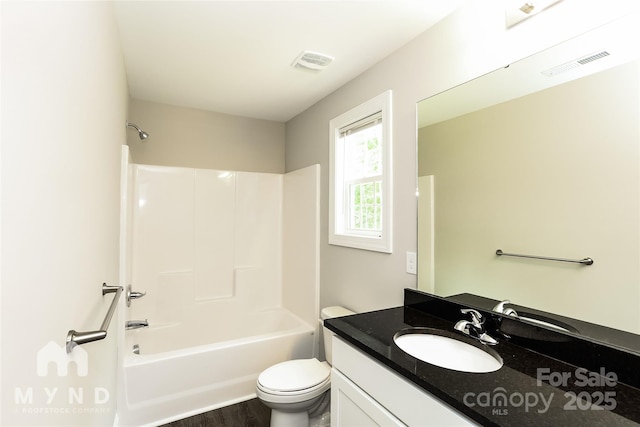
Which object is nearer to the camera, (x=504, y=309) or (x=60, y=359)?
(x=60, y=359)

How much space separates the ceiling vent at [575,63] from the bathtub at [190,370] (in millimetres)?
2323

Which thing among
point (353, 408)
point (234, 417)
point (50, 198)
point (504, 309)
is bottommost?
point (234, 417)

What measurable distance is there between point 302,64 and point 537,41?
136cm

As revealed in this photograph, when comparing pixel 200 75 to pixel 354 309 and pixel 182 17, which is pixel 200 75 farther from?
pixel 354 309

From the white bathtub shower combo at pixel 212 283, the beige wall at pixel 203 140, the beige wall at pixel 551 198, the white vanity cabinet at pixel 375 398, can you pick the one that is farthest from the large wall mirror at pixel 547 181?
the beige wall at pixel 203 140

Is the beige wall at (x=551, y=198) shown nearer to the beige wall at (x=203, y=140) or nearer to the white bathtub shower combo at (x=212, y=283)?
the white bathtub shower combo at (x=212, y=283)

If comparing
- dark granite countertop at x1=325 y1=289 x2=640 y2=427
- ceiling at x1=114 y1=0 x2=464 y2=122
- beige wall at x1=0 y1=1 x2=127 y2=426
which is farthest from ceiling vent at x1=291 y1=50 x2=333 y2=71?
dark granite countertop at x1=325 y1=289 x2=640 y2=427

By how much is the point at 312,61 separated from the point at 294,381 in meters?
2.06

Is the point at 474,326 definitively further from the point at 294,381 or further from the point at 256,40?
the point at 256,40

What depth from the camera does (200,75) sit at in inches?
93.4

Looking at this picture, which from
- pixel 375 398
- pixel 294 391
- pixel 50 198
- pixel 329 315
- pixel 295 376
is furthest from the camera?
pixel 329 315

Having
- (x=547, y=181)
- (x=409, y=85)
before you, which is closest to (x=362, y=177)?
(x=409, y=85)

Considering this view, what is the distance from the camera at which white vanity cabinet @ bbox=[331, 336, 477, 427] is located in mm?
948

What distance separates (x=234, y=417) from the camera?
7.37 ft
